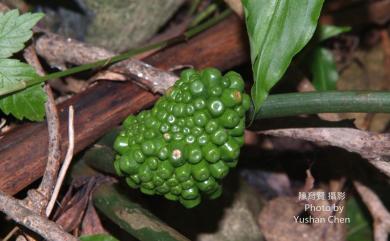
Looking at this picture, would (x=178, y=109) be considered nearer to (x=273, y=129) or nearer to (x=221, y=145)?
(x=221, y=145)

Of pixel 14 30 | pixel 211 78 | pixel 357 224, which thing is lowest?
pixel 357 224

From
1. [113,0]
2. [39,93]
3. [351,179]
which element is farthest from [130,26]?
[351,179]

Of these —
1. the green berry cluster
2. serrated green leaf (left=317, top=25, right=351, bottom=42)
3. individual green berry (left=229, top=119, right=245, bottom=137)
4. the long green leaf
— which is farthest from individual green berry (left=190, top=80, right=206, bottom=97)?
the long green leaf

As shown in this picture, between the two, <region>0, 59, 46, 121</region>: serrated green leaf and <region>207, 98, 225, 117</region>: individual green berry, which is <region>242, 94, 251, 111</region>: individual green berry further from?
<region>0, 59, 46, 121</region>: serrated green leaf

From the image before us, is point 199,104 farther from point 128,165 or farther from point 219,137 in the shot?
point 128,165

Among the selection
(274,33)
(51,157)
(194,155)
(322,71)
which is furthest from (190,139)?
(322,71)

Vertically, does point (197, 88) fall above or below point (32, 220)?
above
